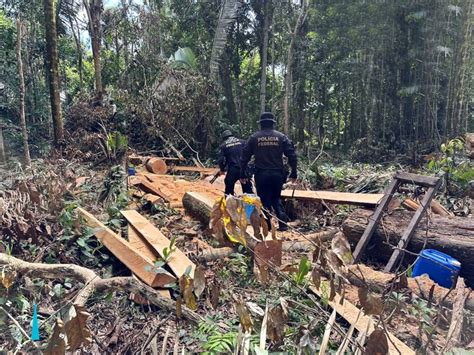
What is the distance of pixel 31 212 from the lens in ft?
13.0

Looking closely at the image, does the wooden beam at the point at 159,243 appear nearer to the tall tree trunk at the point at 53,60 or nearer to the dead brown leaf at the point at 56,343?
the dead brown leaf at the point at 56,343

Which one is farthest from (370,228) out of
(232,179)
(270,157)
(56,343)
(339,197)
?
(56,343)

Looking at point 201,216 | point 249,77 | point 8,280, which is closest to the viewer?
point 8,280

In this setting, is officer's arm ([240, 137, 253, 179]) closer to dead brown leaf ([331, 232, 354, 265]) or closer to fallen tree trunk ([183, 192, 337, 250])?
fallen tree trunk ([183, 192, 337, 250])

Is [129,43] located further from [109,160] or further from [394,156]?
[394,156]

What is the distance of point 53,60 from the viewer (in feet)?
29.9

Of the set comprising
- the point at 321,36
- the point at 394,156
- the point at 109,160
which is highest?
the point at 321,36

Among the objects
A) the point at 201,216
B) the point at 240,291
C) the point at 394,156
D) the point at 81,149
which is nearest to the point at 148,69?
the point at 81,149

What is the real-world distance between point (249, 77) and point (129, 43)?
6.01m

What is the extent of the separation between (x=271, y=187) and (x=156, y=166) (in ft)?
17.1

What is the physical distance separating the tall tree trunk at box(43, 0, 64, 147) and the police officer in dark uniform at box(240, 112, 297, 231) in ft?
19.6

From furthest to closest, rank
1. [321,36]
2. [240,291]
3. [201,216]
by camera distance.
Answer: [321,36] → [201,216] → [240,291]

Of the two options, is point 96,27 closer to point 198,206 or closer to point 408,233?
point 198,206

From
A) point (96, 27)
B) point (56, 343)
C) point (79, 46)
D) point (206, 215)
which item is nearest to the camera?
point (56, 343)
